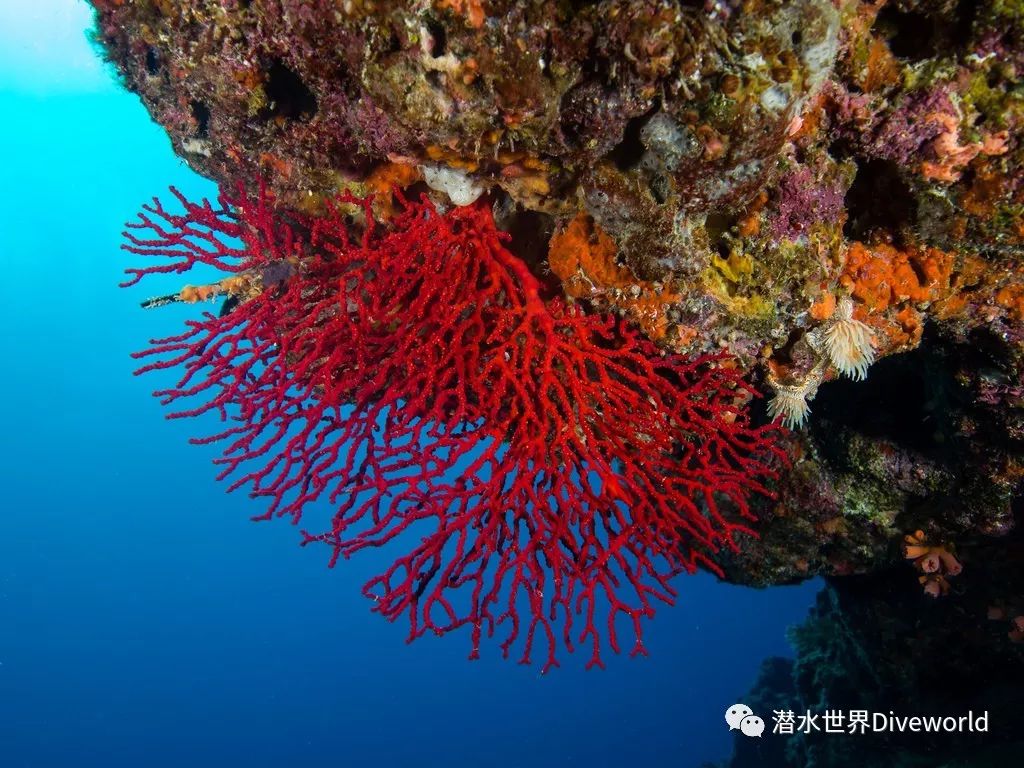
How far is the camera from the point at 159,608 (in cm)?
5378

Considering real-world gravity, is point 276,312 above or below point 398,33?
below

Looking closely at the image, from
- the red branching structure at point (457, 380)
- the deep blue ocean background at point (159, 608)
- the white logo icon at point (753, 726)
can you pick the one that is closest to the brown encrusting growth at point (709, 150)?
the red branching structure at point (457, 380)

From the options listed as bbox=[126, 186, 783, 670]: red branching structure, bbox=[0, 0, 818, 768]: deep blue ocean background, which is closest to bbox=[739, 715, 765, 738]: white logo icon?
bbox=[126, 186, 783, 670]: red branching structure

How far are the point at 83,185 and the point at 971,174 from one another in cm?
8652

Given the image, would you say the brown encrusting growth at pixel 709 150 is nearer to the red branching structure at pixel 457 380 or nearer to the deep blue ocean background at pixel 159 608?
the red branching structure at pixel 457 380

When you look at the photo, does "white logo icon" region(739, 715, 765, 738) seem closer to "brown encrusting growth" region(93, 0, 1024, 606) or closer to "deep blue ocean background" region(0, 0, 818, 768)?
"brown encrusting growth" region(93, 0, 1024, 606)

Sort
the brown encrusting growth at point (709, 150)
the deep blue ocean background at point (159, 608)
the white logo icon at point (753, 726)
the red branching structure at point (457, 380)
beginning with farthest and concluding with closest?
the deep blue ocean background at point (159, 608), the white logo icon at point (753, 726), the red branching structure at point (457, 380), the brown encrusting growth at point (709, 150)

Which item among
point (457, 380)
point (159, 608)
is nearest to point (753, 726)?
point (457, 380)

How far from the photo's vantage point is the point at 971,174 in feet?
9.63

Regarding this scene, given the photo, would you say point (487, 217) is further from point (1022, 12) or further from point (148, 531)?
point (148, 531)

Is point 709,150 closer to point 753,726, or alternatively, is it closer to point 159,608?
point 753,726

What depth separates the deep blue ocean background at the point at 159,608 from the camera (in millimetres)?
46281

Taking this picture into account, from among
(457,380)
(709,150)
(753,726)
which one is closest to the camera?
(709,150)

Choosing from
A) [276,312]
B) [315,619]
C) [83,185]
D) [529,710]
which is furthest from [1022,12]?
[83,185]
